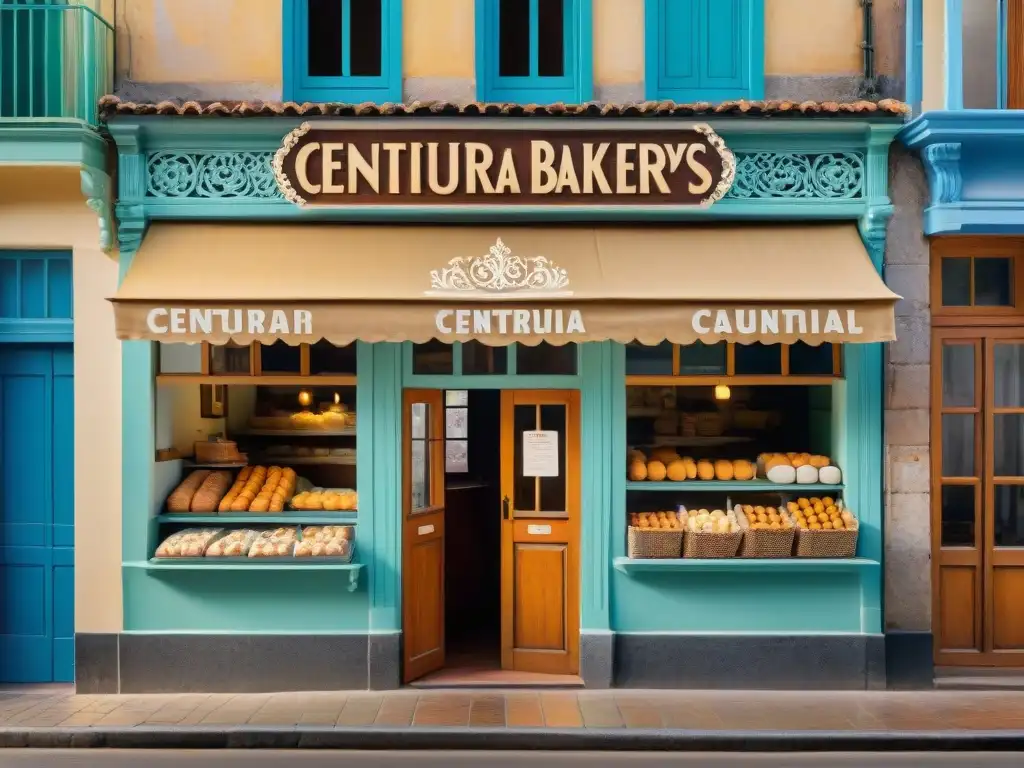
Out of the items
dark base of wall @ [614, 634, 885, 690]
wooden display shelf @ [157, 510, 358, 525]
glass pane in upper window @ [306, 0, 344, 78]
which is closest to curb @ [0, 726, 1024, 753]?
dark base of wall @ [614, 634, 885, 690]

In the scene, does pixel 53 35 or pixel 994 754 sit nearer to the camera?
pixel 994 754

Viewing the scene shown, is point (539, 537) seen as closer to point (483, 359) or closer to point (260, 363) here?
point (483, 359)

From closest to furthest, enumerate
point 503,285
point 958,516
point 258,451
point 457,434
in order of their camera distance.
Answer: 1. point 503,285
2. point 958,516
3. point 258,451
4. point 457,434

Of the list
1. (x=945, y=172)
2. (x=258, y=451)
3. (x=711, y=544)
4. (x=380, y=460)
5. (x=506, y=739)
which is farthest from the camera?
(x=258, y=451)

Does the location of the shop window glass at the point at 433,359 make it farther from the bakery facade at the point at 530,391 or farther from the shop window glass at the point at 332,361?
the shop window glass at the point at 332,361

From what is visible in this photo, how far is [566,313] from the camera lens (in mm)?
8031

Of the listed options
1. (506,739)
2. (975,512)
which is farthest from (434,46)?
(975,512)

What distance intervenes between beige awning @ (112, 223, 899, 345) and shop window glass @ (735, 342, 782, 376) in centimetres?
97

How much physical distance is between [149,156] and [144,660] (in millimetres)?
4371

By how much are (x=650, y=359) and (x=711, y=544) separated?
1.72m

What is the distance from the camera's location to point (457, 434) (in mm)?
12234

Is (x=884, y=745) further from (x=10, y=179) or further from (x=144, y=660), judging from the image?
(x=10, y=179)

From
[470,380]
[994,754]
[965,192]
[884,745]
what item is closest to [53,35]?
[470,380]

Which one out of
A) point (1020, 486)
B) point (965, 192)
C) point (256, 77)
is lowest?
point (1020, 486)
